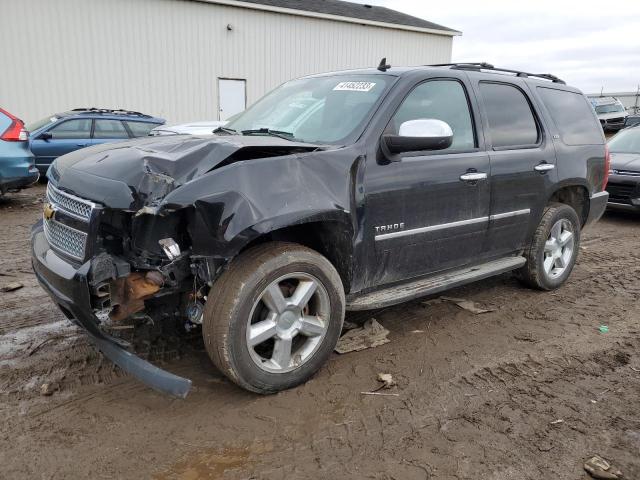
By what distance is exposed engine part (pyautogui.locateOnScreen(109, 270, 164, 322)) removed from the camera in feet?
9.12

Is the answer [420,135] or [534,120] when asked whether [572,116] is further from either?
[420,135]

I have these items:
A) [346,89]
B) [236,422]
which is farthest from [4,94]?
[236,422]

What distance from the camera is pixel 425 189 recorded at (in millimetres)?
3611

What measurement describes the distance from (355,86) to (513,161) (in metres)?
1.50

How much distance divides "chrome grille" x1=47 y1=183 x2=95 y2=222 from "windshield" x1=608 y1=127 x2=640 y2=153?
1021 cm

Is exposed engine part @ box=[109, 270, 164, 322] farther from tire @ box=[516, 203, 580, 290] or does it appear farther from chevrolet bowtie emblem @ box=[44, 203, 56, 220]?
tire @ box=[516, 203, 580, 290]

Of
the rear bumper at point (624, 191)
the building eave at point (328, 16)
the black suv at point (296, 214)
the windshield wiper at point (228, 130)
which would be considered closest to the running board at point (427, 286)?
the black suv at point (296, 214)

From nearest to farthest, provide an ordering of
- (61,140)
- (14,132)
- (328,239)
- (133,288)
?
1. (133,288)
2. (328,239)
3. (14,132)
4. (61,140)

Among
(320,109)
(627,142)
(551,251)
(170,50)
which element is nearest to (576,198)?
(551,251)

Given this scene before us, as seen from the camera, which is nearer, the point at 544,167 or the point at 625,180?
the point at 544,167

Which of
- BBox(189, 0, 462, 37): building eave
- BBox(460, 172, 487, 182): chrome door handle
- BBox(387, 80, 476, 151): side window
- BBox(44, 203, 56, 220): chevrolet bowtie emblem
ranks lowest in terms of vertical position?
BBox(44, 203, 56, 220): chevrolet bowtie emblem

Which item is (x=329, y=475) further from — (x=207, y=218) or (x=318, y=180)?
(x=318, y=180)

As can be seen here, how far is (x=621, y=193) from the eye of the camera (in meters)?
9.08

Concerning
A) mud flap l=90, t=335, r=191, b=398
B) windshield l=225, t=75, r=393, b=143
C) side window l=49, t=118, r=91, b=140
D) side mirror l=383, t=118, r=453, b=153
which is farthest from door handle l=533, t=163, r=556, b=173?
side window l=49, t=118, r=91, b=140
